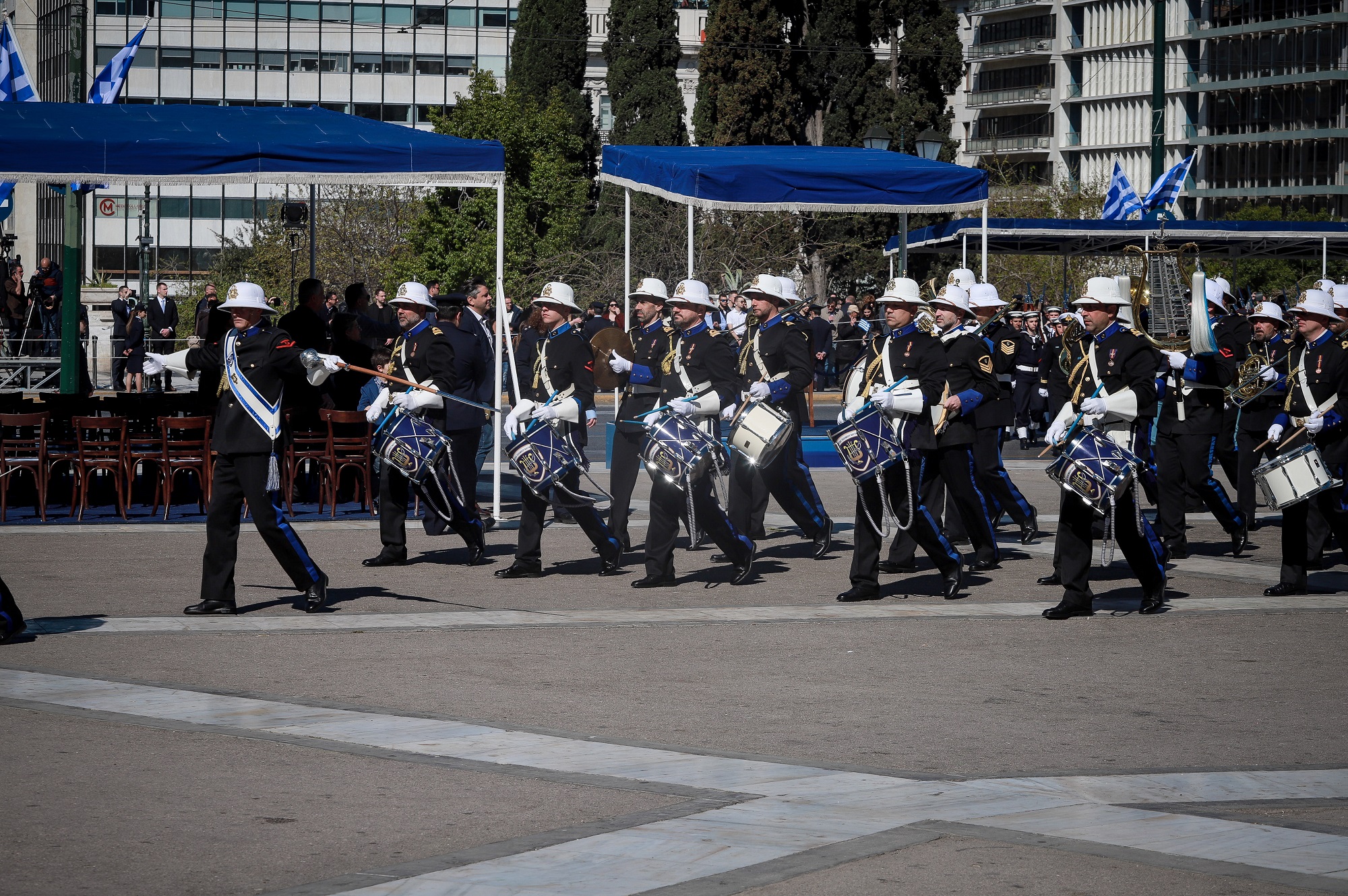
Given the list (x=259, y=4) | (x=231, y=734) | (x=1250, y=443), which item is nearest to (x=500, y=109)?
(x=259, y=4)

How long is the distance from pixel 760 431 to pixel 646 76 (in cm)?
5350

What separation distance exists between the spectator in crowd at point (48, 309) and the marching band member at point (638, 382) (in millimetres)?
20491

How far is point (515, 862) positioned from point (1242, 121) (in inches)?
3941

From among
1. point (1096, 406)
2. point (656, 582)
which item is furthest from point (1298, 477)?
point (656, 582)

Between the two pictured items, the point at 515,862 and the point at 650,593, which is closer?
the point at 515,862

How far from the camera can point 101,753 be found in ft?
24.8

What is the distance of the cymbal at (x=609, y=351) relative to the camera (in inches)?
563

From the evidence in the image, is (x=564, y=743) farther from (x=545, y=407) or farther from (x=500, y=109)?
(x=500, y=109)

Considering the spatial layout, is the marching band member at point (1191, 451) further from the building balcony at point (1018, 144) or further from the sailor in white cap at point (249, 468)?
the building balcony at point (1018, 144)

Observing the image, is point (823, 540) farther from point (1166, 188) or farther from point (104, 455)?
point (1166, 188)

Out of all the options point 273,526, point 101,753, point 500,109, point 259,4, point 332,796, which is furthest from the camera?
point 259,4

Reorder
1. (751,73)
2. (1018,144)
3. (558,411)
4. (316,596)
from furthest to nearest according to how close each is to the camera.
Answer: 1. (1018,144)
2. (751,73)
3. (558,411)
4. (316,596)

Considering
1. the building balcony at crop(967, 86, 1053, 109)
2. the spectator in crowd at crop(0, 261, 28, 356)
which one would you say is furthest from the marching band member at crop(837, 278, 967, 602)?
the building balcony at crop(967, 86, 1053, 109)

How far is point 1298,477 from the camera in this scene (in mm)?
12312
